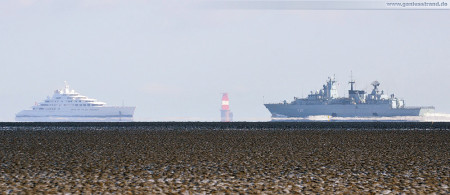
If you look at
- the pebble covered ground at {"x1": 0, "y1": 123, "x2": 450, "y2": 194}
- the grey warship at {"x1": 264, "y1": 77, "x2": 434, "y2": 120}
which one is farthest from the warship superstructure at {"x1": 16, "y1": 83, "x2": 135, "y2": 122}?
the pebble covered ground at {"x1": 0, "y1": 123, "x2": 450, "y2": 194}

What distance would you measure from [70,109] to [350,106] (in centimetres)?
6732

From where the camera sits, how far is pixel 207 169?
15.4 m

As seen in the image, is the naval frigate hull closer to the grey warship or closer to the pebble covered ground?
the grey warship

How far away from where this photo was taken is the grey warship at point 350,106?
149 meters

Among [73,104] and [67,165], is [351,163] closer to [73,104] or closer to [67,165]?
[67,165]

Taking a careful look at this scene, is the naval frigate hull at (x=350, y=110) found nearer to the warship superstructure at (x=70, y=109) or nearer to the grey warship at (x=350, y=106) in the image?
the grey warship at (x=350, y=106)

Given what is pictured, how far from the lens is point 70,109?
154m

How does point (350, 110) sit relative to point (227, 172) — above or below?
above

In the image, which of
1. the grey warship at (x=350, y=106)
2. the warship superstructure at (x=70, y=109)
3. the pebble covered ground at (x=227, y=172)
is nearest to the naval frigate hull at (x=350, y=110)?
the grey warship at (x=350, y=106)

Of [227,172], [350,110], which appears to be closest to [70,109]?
[350,110]

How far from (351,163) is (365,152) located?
464cm

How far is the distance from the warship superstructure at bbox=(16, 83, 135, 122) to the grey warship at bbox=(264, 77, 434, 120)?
4187 centimetres

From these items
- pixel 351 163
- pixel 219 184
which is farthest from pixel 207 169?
pixel 351 163

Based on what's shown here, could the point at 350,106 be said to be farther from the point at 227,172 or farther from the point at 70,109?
the point at 227,172
